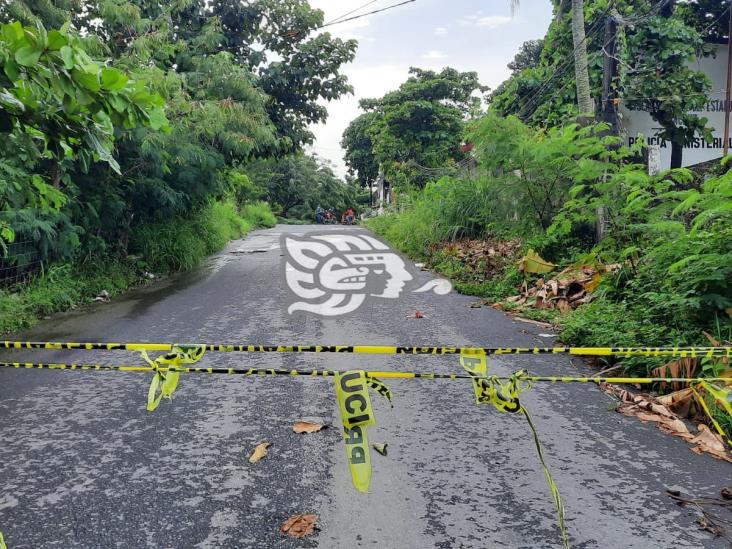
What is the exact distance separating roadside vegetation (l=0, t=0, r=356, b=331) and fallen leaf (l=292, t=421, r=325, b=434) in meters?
2.11

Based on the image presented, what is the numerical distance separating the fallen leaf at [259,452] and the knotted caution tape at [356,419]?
119 cm

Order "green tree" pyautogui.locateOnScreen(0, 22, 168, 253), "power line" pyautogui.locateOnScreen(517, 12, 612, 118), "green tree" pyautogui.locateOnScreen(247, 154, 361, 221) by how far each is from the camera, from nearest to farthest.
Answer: "green tree" pyautogui.locateOnScreen(0, 22, 168, 253) < "power line" pyautogui.locateOnScreen(517, 12, 612, 118) < "green tree" pyautogui.locateOnScreen(247, 154, 361, 221)

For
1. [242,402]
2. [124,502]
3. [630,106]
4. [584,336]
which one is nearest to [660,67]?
[630,106]

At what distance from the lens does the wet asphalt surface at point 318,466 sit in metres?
2.80

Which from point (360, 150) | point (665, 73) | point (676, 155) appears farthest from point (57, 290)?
point (360, 150)

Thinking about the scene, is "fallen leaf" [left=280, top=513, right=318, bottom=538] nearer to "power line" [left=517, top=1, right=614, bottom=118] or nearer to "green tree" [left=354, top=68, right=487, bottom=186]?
"power line" [left=517, top=1, right=614, bottom=118]

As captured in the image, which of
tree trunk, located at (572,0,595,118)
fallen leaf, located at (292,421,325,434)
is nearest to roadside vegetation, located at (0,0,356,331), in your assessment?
fallen leaf, located at (292,421,325,434)

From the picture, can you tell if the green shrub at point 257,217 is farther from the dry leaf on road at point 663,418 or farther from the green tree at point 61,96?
the green tree at point 61,96

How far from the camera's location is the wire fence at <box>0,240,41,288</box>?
26.7ft

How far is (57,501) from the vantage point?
10.0 feet

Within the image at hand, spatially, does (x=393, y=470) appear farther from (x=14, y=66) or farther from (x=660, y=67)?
(x=660, y=67)

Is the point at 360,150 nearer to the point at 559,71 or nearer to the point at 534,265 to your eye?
the point at 559,71

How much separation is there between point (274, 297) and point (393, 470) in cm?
611

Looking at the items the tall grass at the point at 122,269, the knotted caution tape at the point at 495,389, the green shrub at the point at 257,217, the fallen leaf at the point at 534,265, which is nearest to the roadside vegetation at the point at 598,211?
the fallen leaf at the point at 534,265
